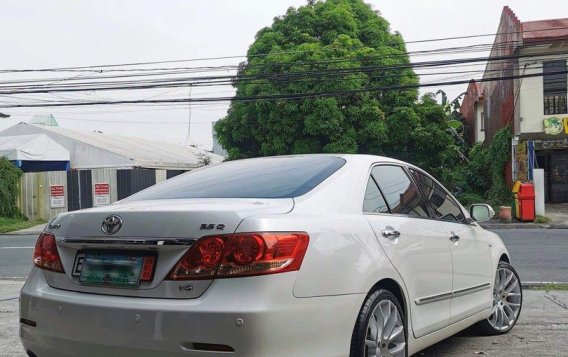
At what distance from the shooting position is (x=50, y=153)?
28438 millimetres

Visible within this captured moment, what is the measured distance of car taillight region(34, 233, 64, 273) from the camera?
3.19 meters

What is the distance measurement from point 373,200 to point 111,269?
5.23 feet

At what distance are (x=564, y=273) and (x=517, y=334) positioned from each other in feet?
15.0

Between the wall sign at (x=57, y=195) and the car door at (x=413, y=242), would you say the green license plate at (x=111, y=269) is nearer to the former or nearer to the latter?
the car door at (x=413, y=242)

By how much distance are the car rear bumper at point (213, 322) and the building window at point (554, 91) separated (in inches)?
827

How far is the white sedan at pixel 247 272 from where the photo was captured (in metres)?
2.67

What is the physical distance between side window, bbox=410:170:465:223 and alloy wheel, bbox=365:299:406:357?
3.73ft

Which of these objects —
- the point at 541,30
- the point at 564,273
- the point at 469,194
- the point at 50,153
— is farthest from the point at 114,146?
the point at 564,273

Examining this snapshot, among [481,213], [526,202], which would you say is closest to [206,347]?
[481,213]

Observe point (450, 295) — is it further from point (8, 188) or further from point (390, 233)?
point (8, 188)

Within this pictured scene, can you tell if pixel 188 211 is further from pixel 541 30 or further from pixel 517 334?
pixel 541 30

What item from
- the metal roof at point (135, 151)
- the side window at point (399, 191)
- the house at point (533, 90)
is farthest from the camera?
the metal roof at point (135, 151)

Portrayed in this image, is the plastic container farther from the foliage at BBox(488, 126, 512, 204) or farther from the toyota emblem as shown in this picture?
the toyota emblem

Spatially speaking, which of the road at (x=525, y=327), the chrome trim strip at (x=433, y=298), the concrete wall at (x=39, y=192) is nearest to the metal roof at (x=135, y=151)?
the concrete wall at (x=39, y=192)
